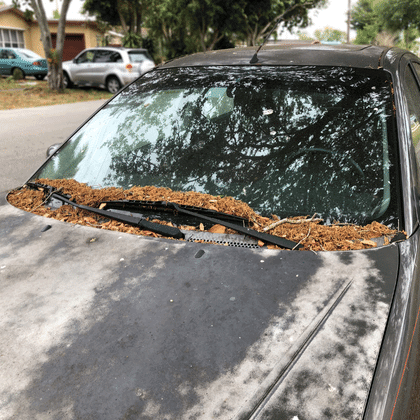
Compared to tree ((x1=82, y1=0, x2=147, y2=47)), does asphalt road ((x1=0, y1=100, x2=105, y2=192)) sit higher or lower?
lower

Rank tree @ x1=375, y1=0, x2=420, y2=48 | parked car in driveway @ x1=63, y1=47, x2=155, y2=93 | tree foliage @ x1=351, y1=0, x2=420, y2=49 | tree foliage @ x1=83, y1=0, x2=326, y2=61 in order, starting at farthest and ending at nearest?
tree foliage @ x1=83, y1=0, x2=326, y2=61, tree foliage @ x1=351, y1=0, x2=420, y2=49, tree @ x1=375, y1=0, x2=420, y2=48, parked car in driveway @ x1=63, y1=47, x2=155, y2=93

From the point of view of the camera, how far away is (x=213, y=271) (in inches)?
59.8

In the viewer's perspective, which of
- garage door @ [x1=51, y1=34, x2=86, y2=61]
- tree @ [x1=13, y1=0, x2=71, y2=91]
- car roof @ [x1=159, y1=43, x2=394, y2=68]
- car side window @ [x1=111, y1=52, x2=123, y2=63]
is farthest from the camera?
garage door @ [x1=51, y1=34, x2=86, y2=61]

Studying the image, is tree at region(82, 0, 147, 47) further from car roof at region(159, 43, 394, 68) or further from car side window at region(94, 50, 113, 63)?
car roof at region(159, 43, 394, 68)

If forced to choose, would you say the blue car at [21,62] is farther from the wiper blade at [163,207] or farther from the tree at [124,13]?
the wiper blade at [163,207]

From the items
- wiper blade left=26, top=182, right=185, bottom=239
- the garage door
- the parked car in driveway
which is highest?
the garage door

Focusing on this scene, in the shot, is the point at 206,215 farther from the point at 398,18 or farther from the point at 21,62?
the point at 21,62

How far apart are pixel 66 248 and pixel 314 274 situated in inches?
38.3

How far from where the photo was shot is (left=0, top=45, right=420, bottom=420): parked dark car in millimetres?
1120

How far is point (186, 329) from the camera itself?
1.29m

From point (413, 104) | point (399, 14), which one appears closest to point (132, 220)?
point (413, 104)

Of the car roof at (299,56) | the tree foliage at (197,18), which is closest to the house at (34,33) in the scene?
the tree foliage at (197,18)

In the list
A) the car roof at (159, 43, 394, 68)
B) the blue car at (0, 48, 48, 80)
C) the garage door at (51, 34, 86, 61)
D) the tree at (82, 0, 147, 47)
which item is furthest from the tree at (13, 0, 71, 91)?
the garage door at (51, 34, 86, 61)

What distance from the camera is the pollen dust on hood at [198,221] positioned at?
1651 millimetres
